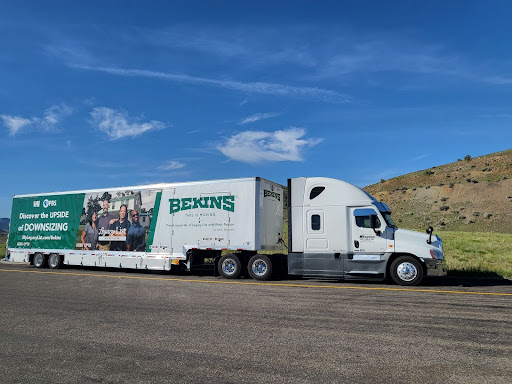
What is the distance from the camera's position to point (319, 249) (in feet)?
45.6

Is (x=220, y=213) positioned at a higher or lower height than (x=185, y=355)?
higher

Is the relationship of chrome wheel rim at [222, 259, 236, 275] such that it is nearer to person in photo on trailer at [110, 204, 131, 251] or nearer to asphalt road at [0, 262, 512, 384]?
asphalt road at [0, 262, 512, 384]

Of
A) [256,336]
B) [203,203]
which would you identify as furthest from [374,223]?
[256,336]

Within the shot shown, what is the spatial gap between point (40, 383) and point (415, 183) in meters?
90.9

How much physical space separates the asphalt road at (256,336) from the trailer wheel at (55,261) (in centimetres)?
845

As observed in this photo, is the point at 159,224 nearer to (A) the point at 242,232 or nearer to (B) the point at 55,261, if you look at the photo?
(A) the point at 242,232

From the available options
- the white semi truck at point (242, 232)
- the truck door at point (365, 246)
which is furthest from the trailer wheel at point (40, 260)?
the truck door at point (365, 246)

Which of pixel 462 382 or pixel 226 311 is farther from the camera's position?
pixel 226 311

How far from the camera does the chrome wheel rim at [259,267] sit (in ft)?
47.2

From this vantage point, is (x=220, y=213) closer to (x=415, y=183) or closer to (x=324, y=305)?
(x=324, y=305)

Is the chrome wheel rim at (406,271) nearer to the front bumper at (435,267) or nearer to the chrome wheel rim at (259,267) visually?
the front bumper at (435,267)

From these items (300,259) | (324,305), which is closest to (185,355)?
(324,305)

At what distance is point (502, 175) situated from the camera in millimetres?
77125

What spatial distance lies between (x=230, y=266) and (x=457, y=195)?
71.6 metres
